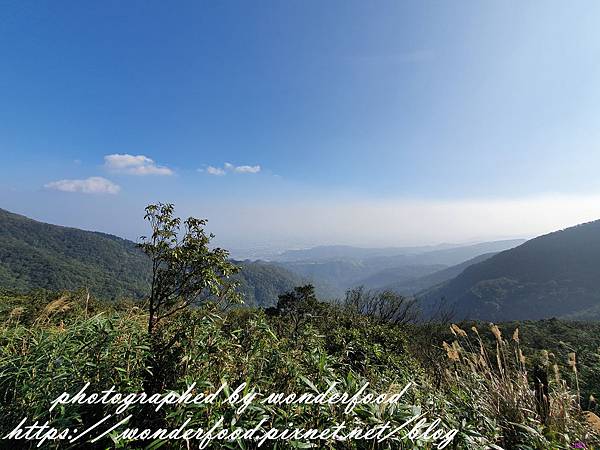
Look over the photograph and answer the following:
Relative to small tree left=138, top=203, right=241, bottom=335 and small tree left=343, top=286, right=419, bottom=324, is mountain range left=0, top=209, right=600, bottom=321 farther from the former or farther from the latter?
small tree left=138, top=203, right=241, bottom=335

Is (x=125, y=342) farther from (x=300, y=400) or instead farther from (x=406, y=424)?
(x=406, y=424)

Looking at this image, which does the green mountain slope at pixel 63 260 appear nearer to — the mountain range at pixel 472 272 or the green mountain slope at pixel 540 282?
the mountain range at pixel 472 272

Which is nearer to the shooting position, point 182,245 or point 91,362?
point 91,362

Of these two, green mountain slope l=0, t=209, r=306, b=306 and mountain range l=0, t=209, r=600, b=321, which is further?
mountain range l=0, t=209, r=600, b=321

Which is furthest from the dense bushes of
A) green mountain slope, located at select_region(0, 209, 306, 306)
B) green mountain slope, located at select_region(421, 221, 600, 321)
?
green mountain slope, located at select_region(421, 221, 600, 321)

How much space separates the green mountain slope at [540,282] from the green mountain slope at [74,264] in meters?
68.8

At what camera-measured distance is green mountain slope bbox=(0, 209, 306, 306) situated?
7612cm

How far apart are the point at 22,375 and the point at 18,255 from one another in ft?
408

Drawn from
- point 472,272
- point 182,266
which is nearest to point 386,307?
point 182,266

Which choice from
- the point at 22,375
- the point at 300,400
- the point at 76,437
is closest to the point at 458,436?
the point at 300,400

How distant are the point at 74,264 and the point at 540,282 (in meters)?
145

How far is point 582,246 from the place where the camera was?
94.9 metres

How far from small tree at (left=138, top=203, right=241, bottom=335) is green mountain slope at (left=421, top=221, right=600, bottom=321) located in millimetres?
90233

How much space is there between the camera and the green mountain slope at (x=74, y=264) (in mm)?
76125
